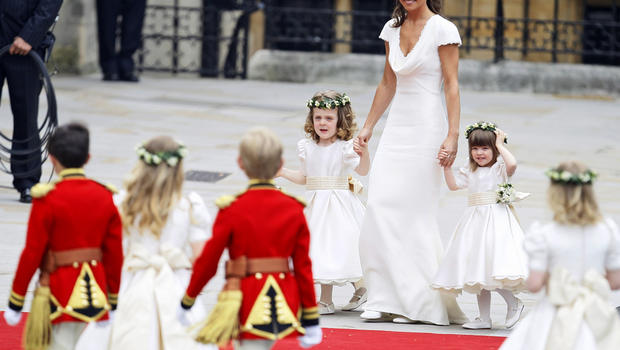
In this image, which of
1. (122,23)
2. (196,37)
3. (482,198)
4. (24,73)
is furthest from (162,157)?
(196,37)

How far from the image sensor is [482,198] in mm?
7098

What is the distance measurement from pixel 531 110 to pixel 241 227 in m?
12.6

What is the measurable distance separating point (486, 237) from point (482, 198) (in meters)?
0.25

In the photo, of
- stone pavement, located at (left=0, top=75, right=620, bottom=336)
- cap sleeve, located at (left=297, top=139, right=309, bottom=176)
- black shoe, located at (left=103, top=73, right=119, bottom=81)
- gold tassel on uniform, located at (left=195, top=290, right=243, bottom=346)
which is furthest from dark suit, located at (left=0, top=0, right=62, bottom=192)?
black shoe, located at (left=103, top=73, right=119, bottom=81)

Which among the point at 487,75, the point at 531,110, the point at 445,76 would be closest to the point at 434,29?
the point at 445,76

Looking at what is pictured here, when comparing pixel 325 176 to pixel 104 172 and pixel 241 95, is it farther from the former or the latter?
pixel 241 95

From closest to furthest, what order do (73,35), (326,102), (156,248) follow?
(156,248) → (326,102) → (73,35)

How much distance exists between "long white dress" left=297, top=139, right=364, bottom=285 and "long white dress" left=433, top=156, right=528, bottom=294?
2.01 ft

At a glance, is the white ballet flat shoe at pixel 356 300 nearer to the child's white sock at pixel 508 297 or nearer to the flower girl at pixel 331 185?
the flower girl at pixel 331 185

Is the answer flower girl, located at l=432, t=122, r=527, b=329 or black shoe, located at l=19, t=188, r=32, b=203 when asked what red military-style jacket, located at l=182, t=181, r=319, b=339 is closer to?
flower girl, located at l=432, t=122, r=527, b=329

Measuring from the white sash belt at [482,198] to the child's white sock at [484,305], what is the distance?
0.51 m

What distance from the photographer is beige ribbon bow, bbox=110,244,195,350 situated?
513 cm

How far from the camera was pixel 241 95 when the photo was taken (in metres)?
17.7

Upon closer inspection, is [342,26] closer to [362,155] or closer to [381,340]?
[362,155]
